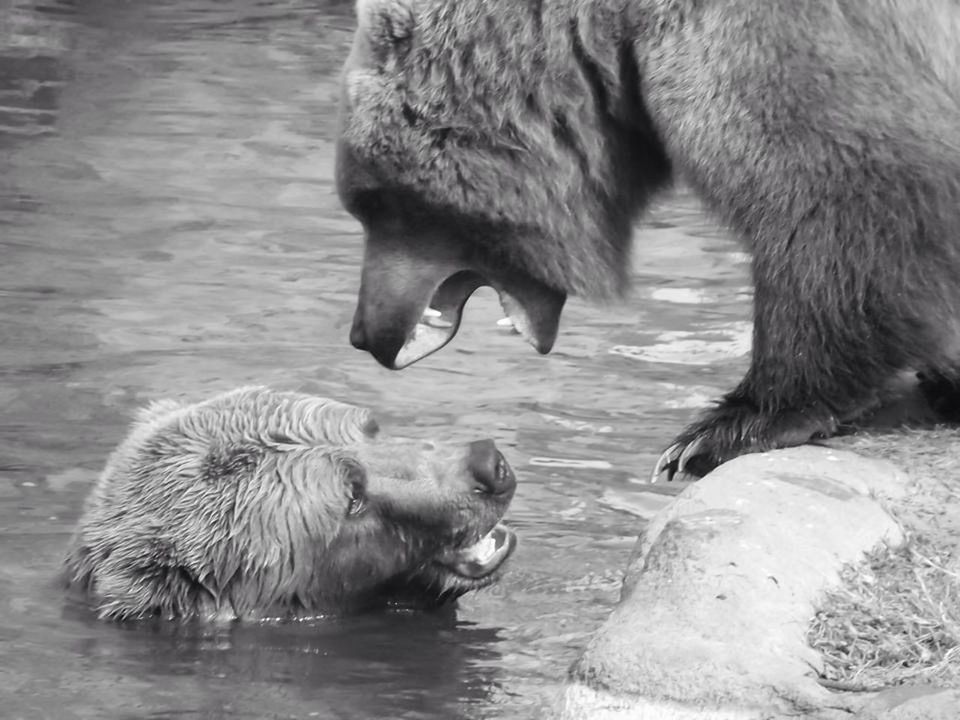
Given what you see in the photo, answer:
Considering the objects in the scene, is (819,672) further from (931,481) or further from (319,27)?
(319,27)

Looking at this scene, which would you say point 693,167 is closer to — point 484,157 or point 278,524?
point 484,157

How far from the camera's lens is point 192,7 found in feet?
59.7

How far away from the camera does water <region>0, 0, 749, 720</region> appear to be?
18.5 feet

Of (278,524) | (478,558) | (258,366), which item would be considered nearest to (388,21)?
(278,524)

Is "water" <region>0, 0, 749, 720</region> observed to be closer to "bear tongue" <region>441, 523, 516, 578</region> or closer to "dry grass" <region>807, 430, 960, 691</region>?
"bear tongue" <region>441, 523, 516, 578</region>

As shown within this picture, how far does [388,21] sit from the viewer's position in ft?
19.8

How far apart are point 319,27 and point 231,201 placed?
6.14 m

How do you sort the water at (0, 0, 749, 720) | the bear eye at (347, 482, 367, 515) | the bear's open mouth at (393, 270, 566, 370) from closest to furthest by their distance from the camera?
1. the water at (0, 0, 749, 720)
2. the bear eye at (347, 482, 367, 515)
3. the bear's open mouth at (393, 270, 566, 370)

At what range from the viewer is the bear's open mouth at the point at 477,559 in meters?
6.12

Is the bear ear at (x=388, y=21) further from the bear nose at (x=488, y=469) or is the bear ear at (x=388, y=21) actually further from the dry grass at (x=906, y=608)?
the dry grass at (x=906, y=608)

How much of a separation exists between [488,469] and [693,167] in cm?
112

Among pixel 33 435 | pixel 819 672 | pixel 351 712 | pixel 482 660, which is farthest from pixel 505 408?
pixel 819 672

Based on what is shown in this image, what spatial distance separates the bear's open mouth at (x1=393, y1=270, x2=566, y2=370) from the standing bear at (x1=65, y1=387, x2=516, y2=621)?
465 mm

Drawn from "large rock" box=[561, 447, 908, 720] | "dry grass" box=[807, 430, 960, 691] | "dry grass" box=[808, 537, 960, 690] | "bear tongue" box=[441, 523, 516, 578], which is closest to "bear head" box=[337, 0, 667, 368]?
"bear tongue" box=[441, 523, 516, 578]
